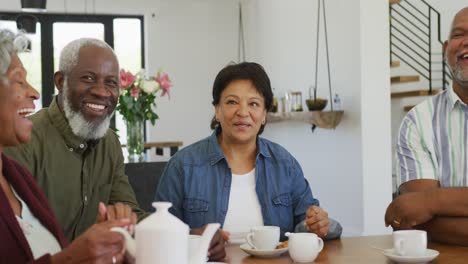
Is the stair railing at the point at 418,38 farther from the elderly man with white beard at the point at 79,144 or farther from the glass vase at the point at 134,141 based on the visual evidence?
the elderly man with white beard at the point at 79,144

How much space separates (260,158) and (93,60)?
0.73 meters

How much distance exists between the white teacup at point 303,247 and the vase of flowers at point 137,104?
2.54 metres

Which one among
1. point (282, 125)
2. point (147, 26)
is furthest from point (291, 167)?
point (147, 26)

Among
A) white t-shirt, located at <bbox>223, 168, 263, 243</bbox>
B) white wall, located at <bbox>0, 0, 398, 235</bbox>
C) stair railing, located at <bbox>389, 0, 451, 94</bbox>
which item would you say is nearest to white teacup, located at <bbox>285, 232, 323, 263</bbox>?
white t-shirt, located at <bbox>223, 168, 263, 243</bbox>

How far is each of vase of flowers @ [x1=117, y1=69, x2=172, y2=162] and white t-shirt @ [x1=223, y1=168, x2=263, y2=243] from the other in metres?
1.88

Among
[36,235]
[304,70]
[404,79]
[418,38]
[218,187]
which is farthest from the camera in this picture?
[418,38]

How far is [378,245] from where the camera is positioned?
2.04 meters

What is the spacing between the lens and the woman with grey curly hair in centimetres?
122

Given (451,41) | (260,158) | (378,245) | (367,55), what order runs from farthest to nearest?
(367,55) → (260,158) → (451,41) → (378,245)

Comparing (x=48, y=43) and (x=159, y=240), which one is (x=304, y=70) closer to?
(x=48, y=43)

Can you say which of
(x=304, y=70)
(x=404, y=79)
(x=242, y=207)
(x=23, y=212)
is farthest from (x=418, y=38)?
(x=23, y=212)

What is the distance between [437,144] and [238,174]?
74 centimetres

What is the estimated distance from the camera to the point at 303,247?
5.91 feet

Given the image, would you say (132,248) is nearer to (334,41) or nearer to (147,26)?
(334,41)
